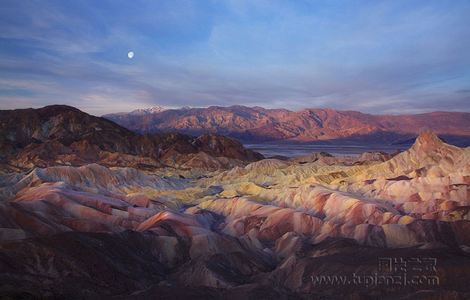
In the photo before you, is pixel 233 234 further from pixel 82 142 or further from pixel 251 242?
pixel 82 142

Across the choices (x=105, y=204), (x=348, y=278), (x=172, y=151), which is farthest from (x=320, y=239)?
(x=172, y=151)

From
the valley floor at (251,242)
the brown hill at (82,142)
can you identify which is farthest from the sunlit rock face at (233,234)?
the brown hill at (82,142)

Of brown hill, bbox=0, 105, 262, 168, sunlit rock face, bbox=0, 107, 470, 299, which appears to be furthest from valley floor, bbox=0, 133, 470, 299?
brown hill, bbox=0, 105, 262, 168

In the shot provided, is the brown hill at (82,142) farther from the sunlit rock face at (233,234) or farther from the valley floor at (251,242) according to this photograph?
the valley floor at (251,242)

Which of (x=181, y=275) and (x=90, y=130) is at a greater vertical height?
(x=90, y=130)

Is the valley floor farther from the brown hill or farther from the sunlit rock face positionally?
the brown hill

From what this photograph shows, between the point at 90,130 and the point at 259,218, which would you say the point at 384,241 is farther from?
the point at 90,130
